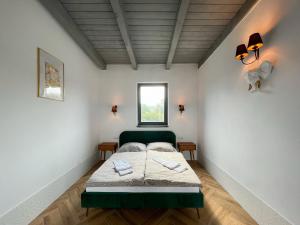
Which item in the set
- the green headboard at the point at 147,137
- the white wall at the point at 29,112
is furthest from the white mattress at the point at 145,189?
the green headboard at the point at 147,137

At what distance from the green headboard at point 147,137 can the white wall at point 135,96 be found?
211 mm

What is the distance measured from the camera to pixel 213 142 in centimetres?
349

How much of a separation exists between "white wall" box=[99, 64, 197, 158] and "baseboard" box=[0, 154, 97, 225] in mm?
1753

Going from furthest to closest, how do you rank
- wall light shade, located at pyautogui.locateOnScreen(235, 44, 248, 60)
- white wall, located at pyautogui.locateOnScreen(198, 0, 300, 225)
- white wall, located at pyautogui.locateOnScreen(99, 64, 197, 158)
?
white wall, located at pyautogui.locateOnScreen(99, 64, 197, 158), wall light shade, located at pyautogui.locateOnScreen(235, 44, 248, 60), white wall, located at pyautogui.locateOnScreen(198, 0, 300, 225)

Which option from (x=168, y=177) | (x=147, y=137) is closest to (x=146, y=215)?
(x=168, y=177)

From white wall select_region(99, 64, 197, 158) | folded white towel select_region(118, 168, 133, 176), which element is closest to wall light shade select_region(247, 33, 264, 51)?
folded white towel select_region(118, 168, 133, 176)

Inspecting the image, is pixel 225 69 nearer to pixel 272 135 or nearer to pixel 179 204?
pixel 272 135

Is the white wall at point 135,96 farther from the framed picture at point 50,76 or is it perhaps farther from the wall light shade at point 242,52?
the wall light shade at point 242,52

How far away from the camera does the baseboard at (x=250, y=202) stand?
1737mm

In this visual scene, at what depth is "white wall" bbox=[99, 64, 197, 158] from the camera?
4676 mm

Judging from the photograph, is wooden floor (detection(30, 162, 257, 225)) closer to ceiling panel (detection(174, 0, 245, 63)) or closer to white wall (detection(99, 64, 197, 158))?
white wall (detection(99, 64, 197, 158))

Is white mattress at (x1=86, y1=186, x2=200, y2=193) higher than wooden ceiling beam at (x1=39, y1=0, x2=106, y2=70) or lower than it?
lower

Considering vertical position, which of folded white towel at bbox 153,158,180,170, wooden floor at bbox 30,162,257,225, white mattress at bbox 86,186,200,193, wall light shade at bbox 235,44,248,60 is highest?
wall light shade at bbox 235,44,248,60

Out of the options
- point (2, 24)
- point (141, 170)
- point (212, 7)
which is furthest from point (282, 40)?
point (2, 24)
